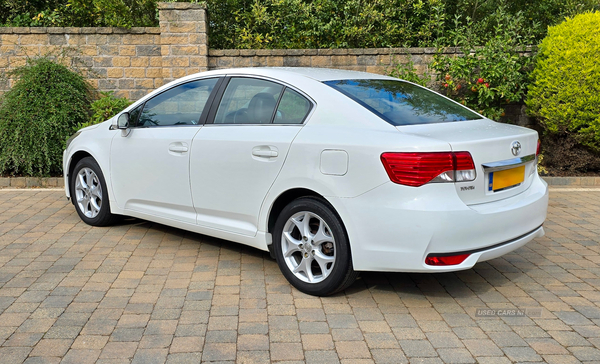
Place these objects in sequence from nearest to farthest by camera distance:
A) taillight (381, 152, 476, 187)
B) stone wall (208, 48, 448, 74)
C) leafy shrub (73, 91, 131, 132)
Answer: taillight (381, 152, 476, 187) < leafy shrub (73, 91, 131, 132) < stone wall (208, 48, 448, 74)

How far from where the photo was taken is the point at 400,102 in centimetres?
437

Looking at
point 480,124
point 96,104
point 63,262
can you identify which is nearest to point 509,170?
point 480,124

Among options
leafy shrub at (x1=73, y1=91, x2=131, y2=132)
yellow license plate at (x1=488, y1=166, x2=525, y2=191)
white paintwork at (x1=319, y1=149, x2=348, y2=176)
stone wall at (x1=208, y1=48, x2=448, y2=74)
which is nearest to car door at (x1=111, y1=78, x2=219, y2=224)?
white paintwork at (x1=319, y1=149, x2=348, y2=176)

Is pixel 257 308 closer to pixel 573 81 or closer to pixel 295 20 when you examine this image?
pixel 573 81

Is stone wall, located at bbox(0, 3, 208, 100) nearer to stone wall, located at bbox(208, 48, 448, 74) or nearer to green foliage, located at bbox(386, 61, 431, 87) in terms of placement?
stone wall, located at bbox(208, 48, 448, 74)

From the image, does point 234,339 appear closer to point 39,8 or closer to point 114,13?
point 114,13

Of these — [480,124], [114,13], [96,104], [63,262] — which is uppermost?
[114,13]

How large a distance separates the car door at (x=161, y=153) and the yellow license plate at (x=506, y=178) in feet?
7.93

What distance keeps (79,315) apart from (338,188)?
1915mm

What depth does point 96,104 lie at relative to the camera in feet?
29.0

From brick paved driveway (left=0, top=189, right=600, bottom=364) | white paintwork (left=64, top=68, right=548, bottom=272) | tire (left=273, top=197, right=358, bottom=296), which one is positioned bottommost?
brick paved driveway (left=0, top=189, right=600, bottom=364)

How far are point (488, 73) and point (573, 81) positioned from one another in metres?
1.23

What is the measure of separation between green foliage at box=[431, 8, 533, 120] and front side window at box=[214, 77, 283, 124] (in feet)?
17.4

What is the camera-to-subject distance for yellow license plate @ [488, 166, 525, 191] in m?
3.78
